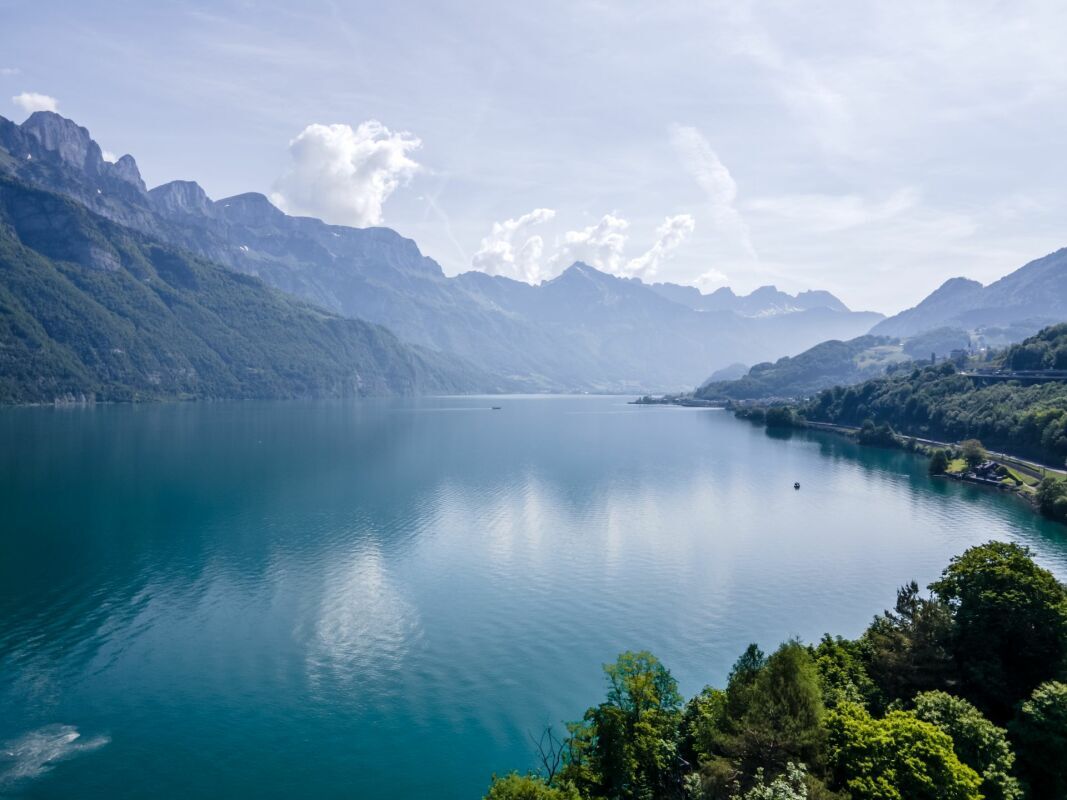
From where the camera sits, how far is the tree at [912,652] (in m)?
36.7

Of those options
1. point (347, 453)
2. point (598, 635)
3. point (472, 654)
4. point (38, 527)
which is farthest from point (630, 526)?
point (347, 453)

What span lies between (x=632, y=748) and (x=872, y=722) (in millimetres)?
10878

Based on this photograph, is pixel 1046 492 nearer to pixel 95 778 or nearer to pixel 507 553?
pixel 507 553

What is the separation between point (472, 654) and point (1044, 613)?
3612cm

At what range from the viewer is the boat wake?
3297cm

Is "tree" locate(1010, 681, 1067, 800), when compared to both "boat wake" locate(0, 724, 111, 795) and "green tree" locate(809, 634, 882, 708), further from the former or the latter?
"boat wake" locate(0, 724, 111, 795)

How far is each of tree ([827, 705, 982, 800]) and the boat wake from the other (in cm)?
3834

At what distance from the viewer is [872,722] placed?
29.2 meters

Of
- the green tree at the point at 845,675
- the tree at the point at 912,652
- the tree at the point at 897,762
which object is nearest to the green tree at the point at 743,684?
the green tree at the point at 845,675

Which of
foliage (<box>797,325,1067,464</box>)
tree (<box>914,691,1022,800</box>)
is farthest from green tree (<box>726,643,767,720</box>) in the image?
foliage (<box>797,325,1067,464</box>)

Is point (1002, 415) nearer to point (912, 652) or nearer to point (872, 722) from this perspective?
point (912, 652)

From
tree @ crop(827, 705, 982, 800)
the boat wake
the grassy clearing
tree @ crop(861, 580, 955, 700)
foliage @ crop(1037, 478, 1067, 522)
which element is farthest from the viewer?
the grassy clearing

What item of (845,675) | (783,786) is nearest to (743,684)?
(783,786)

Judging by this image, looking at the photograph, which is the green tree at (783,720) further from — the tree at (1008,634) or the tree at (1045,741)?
the tree at (1008,634)
